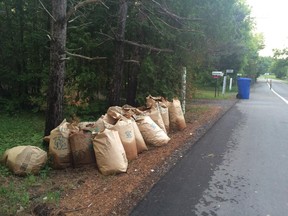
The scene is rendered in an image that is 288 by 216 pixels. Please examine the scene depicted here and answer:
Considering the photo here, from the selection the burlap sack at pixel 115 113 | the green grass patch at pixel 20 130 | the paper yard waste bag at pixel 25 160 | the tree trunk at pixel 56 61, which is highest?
the tree trunk at pixel 56 61

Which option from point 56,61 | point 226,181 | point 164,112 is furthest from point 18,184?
point 164,112

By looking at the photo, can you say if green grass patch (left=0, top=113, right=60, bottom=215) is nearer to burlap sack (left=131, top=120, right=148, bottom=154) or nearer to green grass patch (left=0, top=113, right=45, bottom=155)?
green grass patch (left=0, top=113, right=45, bottom=155)

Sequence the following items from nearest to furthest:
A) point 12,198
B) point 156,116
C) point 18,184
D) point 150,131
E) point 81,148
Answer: point 12,198 → point 18,184 → point 81,148 → point 150,131 → point 156,116

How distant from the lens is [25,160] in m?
5.23

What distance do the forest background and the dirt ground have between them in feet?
12.5

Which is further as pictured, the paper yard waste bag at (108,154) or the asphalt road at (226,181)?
the paper yard waste bag at (108,154)

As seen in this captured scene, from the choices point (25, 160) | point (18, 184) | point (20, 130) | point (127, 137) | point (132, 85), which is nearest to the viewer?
point (18, 184)

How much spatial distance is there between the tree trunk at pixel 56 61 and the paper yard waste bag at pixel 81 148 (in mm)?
1260

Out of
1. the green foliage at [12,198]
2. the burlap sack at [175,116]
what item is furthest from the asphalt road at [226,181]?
the green foliage at [12,198]

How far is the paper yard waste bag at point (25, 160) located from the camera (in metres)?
5.18

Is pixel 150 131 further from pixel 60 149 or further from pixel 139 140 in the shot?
pixel 60 149

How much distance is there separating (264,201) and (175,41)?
752 cm

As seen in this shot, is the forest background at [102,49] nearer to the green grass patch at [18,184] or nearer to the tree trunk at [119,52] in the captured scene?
the tree trunk at [119,52]

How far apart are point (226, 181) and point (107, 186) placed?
1877 mm
